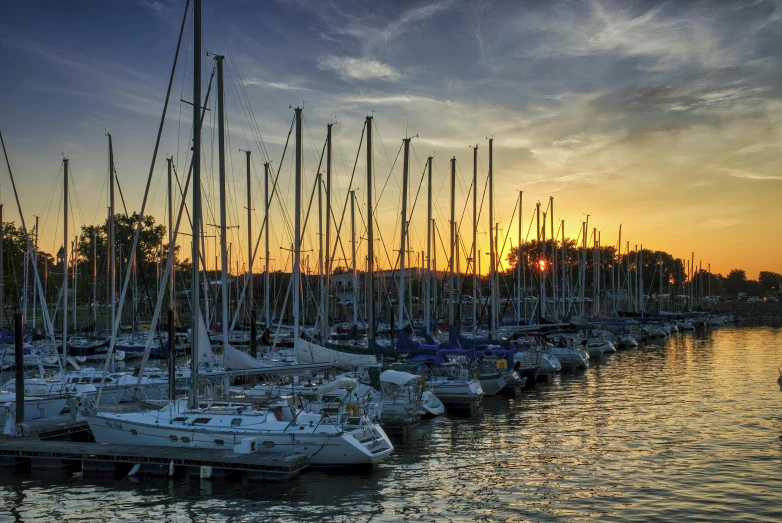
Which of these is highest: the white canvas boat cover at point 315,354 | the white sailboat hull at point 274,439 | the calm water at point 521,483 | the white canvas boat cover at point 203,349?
the white canvas boat cover at point 203,349

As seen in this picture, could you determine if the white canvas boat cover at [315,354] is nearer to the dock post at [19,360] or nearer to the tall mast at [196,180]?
the tall mast at [196,180]

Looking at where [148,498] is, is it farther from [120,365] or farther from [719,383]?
[719,383]

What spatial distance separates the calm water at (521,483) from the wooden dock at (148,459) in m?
0.51

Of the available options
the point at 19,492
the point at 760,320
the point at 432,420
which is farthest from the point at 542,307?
the point at 760,320

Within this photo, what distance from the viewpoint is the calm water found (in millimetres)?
19875

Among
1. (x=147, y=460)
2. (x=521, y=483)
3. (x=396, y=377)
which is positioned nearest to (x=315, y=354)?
(x=396, y=377)

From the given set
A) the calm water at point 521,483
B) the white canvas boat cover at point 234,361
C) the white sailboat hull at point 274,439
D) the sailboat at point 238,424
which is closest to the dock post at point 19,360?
the sailboat at point 238,424

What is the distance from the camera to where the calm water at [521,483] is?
65.2 ft

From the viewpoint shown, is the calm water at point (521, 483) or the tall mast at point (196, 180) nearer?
the calm water at point (521, 483)

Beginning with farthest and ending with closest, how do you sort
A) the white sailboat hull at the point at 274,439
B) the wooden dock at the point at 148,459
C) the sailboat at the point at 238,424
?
the sailboat at the point at 238,424
the white sailboat hull at the point at 274,439
the wooden dock at the point at 148,459

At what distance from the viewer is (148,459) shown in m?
23.7

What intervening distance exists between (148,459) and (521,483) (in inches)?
466

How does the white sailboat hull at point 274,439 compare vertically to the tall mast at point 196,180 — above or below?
below

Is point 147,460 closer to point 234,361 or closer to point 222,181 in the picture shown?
point 234,361
